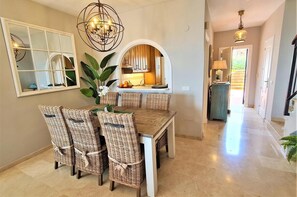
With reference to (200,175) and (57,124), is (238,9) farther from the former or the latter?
(57,124)

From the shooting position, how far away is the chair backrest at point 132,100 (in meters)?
3.12

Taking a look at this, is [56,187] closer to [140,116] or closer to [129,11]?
[140,116]

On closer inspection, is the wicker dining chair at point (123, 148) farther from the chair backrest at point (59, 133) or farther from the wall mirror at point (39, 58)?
the wall mirror at point (39, 58)

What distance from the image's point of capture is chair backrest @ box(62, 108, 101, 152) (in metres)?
1.90

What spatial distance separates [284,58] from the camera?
3576 mm

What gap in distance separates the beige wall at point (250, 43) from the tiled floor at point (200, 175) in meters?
3.14

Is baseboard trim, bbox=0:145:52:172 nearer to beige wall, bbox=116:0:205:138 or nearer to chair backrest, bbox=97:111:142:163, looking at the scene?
chair backrest, bbox=97:111:142:163

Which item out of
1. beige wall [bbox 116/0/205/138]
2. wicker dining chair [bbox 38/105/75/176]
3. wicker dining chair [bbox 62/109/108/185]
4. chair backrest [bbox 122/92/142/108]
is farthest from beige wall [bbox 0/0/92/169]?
beige wall [bbox 116/0/205/138]

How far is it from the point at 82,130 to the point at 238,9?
14.3 feet

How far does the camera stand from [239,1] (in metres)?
3.23

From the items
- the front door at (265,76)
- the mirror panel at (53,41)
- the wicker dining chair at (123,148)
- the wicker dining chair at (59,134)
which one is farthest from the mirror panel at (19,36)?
the front door at (265,76)

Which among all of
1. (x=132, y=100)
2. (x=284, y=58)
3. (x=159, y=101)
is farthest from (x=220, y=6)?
(x=132, y=100)

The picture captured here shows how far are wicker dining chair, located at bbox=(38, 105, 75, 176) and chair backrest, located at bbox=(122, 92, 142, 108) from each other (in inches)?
50.5

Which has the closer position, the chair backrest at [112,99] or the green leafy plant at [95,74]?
the chair backrest at [112,99]
